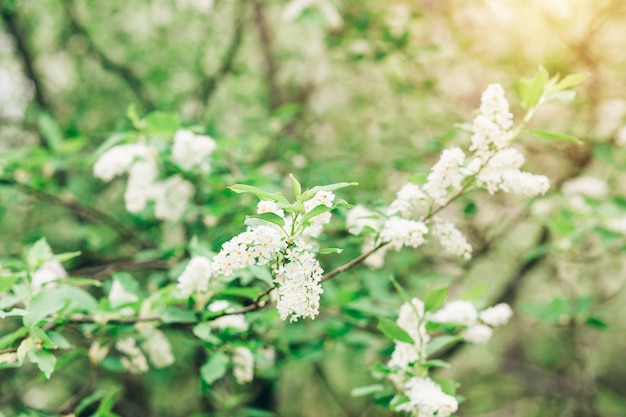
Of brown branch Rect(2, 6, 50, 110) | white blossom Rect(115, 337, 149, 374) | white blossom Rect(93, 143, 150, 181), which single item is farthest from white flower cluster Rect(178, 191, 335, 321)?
brown branch Rect(2, 6, 50, 110)

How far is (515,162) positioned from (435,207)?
250 mm

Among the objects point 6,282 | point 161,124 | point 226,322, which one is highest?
point 161,124

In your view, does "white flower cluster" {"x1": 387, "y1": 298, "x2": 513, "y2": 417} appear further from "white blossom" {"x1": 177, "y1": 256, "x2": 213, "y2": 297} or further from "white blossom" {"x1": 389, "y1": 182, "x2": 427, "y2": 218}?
"white blossom" {"x1": 177, "y1": 256, "x2": 213, "y2": 297}

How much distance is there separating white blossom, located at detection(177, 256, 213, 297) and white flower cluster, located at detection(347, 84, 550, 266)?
463mm

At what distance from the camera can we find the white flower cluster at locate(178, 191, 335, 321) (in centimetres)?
135

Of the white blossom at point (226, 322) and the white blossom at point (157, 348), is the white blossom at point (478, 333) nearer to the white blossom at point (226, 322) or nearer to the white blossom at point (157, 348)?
the white blossom at point (226, 322)

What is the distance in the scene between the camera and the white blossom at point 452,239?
167 centimetres

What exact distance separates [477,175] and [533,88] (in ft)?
1.13

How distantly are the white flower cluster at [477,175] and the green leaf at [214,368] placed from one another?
68 cm

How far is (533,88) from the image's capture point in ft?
5.67

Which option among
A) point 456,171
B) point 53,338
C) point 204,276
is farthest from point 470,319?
point 53,338

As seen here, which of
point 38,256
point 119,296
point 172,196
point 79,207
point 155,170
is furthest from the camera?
point 79,207

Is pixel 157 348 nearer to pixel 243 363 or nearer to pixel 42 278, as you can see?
pixel 243 363

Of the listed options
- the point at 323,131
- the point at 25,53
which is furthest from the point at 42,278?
the point at 323,131
